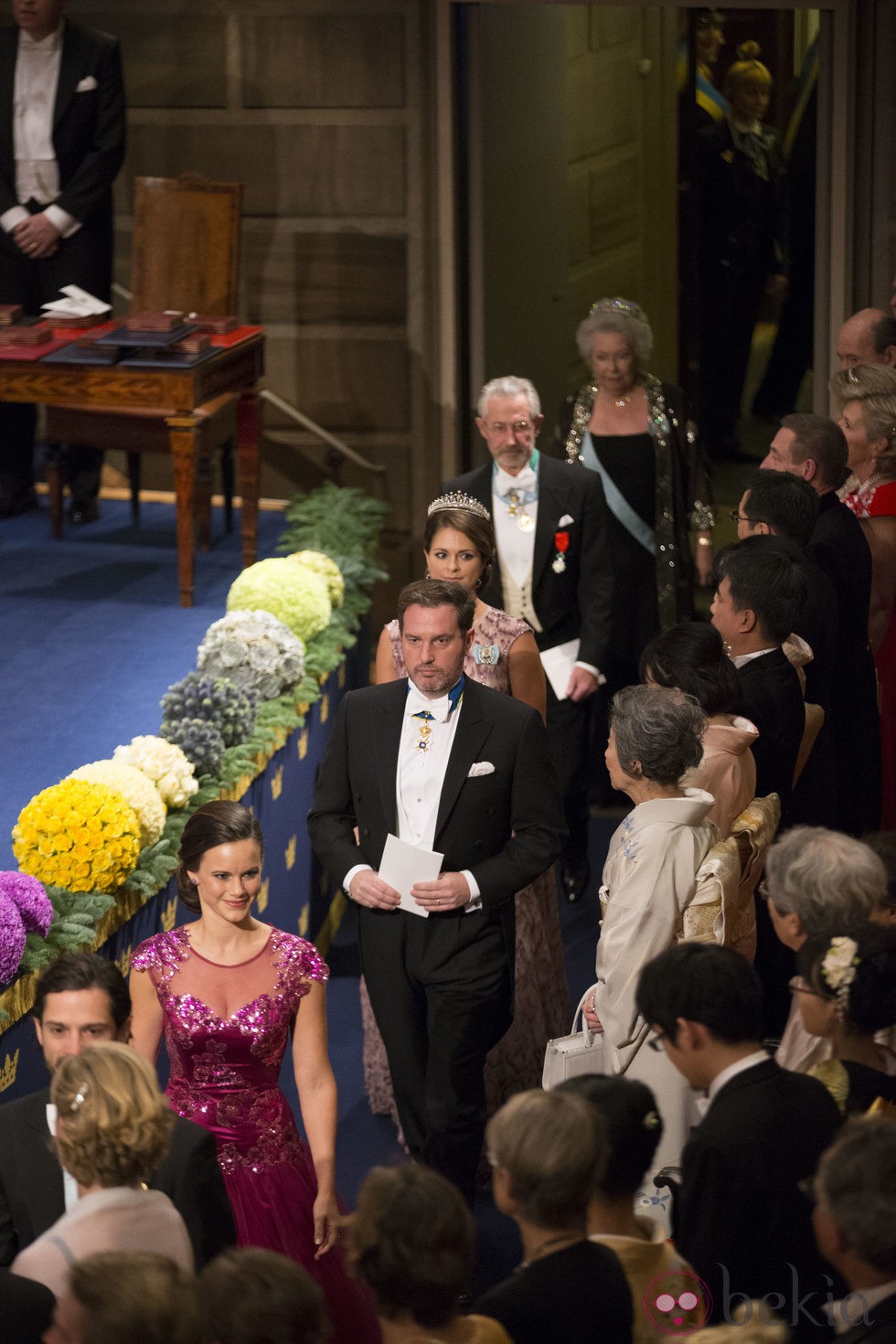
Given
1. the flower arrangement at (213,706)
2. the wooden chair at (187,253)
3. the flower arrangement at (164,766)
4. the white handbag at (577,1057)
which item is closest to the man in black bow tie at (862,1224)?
the white handbag at (577,1057)

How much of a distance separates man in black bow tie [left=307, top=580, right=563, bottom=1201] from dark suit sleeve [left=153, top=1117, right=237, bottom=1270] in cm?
117

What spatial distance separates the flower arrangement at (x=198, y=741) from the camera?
493 cm

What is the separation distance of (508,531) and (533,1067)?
5.72 ft

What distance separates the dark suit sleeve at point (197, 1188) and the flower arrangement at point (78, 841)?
1.21m

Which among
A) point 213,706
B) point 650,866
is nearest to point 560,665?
point 213,706

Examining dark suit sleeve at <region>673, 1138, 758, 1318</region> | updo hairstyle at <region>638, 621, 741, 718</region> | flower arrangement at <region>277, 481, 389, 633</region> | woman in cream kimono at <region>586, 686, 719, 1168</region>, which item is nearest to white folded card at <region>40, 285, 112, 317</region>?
flower arrangement at <region>277, 481, 389, 633</region>

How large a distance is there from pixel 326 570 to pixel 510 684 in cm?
184


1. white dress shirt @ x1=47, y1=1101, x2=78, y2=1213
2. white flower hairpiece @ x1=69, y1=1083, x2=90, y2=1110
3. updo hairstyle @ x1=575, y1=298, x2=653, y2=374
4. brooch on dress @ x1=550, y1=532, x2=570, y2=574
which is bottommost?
white dress shirt @ x1=47, y1=1101, x2=78, y2=1213

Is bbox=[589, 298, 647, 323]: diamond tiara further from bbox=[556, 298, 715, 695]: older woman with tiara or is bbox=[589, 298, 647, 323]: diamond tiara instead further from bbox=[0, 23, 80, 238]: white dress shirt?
bbox=[0, 23, 80, 238]: white dress shirt

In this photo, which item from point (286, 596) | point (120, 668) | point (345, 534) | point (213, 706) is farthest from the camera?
point (345, 534)

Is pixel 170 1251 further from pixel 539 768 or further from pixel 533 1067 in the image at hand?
pixel 533 1067

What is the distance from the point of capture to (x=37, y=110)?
7.35 meters

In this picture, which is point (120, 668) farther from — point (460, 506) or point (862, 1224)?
point (862, 1224)

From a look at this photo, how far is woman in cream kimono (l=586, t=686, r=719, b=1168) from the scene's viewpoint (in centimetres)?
367
